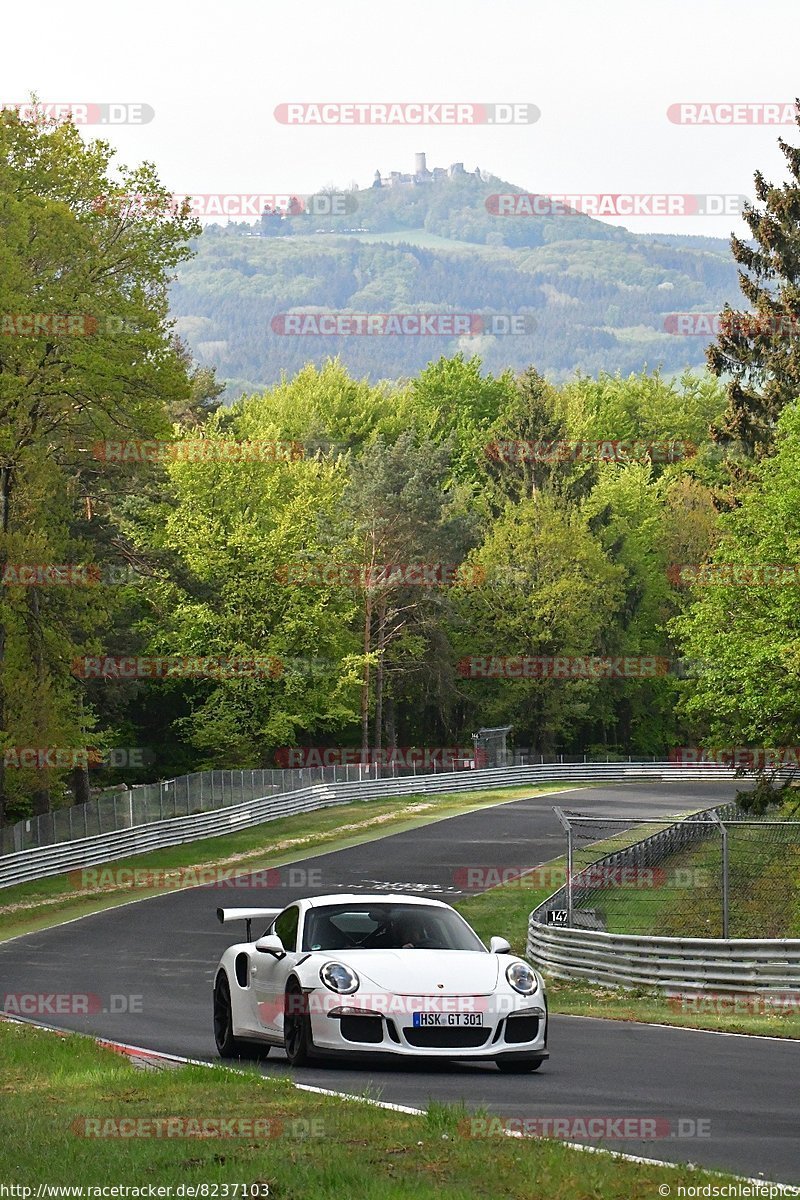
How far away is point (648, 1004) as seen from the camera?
20922 mm

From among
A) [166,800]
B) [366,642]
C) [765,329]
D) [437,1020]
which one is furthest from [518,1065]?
[366,642]

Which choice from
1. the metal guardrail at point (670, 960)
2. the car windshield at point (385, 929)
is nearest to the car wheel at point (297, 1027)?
the car windshield at point (385, 929)

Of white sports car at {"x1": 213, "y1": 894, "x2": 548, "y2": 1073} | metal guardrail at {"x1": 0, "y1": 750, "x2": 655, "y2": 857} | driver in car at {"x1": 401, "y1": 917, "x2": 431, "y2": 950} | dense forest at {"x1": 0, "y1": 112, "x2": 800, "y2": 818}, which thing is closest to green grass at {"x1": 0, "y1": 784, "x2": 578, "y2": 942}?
metal guardrail at {"x1": 0, "y1": 750, "x2": 655, "y2": 857}

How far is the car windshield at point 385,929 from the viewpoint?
13547 millimetres

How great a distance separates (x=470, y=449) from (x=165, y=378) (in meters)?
65.1

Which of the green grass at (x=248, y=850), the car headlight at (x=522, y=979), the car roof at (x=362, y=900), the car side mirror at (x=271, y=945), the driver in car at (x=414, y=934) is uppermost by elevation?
the car roof at (x=362, y=900)

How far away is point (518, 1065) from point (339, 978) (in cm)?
158

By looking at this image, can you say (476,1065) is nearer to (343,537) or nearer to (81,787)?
(81,787)

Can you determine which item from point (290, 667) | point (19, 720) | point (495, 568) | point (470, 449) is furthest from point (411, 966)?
point (470, 449)

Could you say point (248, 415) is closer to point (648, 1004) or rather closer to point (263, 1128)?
point (648, 1004)

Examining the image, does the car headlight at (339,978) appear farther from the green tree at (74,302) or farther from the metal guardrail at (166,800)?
the metal guardrail at (166,800)

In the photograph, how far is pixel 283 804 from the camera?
59.8 meters

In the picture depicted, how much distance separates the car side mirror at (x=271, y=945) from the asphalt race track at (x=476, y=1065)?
85 cm

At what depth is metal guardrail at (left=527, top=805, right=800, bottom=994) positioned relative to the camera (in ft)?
66.5
